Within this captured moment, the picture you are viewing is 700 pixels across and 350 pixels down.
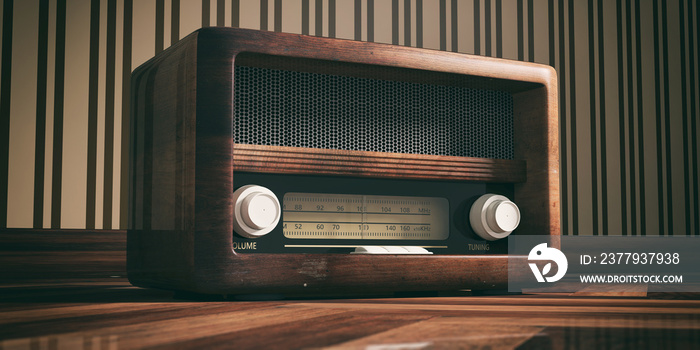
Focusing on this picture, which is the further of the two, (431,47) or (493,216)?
(431,47)

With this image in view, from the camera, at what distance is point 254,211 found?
26.2 inches

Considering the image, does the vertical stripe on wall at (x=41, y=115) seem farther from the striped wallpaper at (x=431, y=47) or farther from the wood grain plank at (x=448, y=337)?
the wood grain plank at (x=448, y=337)

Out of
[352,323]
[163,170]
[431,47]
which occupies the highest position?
[431,47]

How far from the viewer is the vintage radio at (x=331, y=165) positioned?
2.19ft

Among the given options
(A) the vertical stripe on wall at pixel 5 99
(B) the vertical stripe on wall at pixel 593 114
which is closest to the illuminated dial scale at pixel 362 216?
(A) the vertical stripe on wall at pixel 5 99

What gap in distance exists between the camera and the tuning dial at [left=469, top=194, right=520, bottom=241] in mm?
788

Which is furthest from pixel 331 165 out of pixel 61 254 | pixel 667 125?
pixel 667 125

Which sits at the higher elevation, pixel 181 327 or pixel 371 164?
pixel 371 164

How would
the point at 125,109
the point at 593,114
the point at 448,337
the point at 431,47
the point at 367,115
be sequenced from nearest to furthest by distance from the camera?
1. the point at 448,337
2. the point at 367,115
3. the point at 125,109
4. the point at 431,47
5. the point at 593,114

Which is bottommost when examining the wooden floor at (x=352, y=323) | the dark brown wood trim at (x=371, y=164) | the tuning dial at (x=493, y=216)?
the wooden floor at (x=352, y=323)

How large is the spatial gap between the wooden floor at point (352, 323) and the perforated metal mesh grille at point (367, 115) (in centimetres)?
19

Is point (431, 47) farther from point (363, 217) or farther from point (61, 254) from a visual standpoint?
point (61, 254)

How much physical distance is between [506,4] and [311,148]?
2.48 feet

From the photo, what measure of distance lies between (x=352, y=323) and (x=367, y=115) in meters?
0.37
